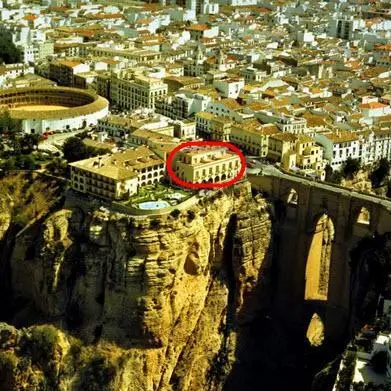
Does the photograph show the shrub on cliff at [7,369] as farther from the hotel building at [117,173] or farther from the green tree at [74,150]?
the green tree at [74,150]

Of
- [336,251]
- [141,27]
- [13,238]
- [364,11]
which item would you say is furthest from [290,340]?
[364,11]

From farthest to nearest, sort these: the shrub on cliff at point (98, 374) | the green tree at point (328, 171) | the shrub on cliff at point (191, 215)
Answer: the green tree at point (328, 171) < the shrub on cliff at point (191, 215) < the shrub on cliff at point (98, 374)

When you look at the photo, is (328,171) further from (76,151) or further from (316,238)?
(76,151)

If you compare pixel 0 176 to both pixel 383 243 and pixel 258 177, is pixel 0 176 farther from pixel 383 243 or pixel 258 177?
pixel 383 243

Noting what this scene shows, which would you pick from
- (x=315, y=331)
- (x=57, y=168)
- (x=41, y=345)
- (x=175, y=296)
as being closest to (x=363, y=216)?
(x=315, y=331)

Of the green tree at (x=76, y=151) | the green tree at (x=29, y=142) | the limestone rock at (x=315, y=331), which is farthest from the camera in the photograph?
the green tree at (x=29, y=142)

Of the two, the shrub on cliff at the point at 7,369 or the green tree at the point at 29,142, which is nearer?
the shrub on cliff at the point at 7,369

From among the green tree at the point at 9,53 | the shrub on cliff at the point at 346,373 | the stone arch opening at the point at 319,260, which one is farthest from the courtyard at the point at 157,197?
the green tree at the point at 9,53
